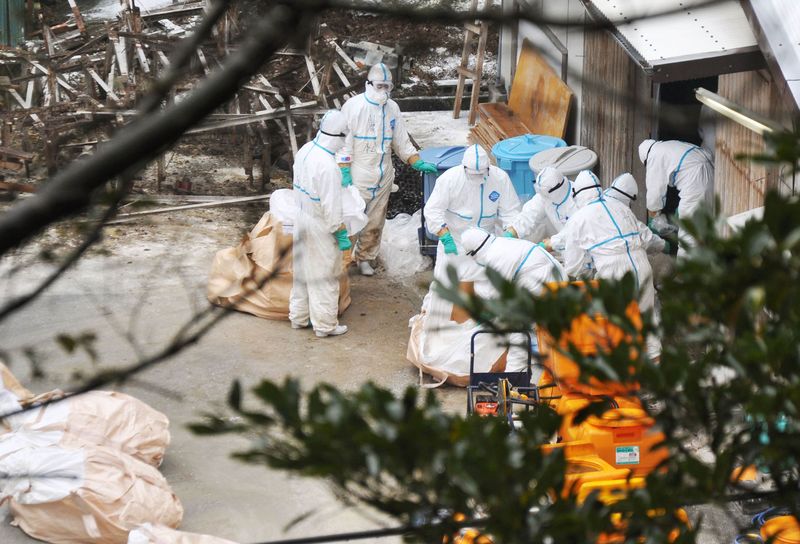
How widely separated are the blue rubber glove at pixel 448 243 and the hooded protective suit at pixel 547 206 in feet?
1.70

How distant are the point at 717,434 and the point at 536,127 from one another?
9868 mm

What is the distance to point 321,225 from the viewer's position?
357 inches

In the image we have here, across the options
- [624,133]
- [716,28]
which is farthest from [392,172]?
[716,28]

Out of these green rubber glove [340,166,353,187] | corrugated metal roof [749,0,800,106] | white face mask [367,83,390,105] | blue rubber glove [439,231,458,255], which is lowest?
blue rubber glove [439,231,458,255]

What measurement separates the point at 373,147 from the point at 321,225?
4.79 ft

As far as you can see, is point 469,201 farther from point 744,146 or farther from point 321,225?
point 744,146

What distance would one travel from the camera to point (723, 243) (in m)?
2.17

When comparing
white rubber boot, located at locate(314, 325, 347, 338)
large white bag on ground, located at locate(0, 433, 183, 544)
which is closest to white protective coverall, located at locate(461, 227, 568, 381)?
white rubber boot, located at locate(314, 325, 347, 338)

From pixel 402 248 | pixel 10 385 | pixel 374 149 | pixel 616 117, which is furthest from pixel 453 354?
pixel 616 117

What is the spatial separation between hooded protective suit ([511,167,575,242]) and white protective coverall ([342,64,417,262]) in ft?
5.63

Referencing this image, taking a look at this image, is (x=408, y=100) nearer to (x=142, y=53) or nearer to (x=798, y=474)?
(x=142, y=53)

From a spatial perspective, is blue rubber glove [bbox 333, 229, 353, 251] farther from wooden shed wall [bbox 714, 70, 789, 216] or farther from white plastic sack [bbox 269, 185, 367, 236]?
wooden shed wall [bbox 714, 70, 789, 216]

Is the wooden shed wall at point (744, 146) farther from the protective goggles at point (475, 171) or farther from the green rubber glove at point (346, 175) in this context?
the green rubber glove at point (346, 175)

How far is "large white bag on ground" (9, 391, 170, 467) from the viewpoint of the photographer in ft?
20.2
